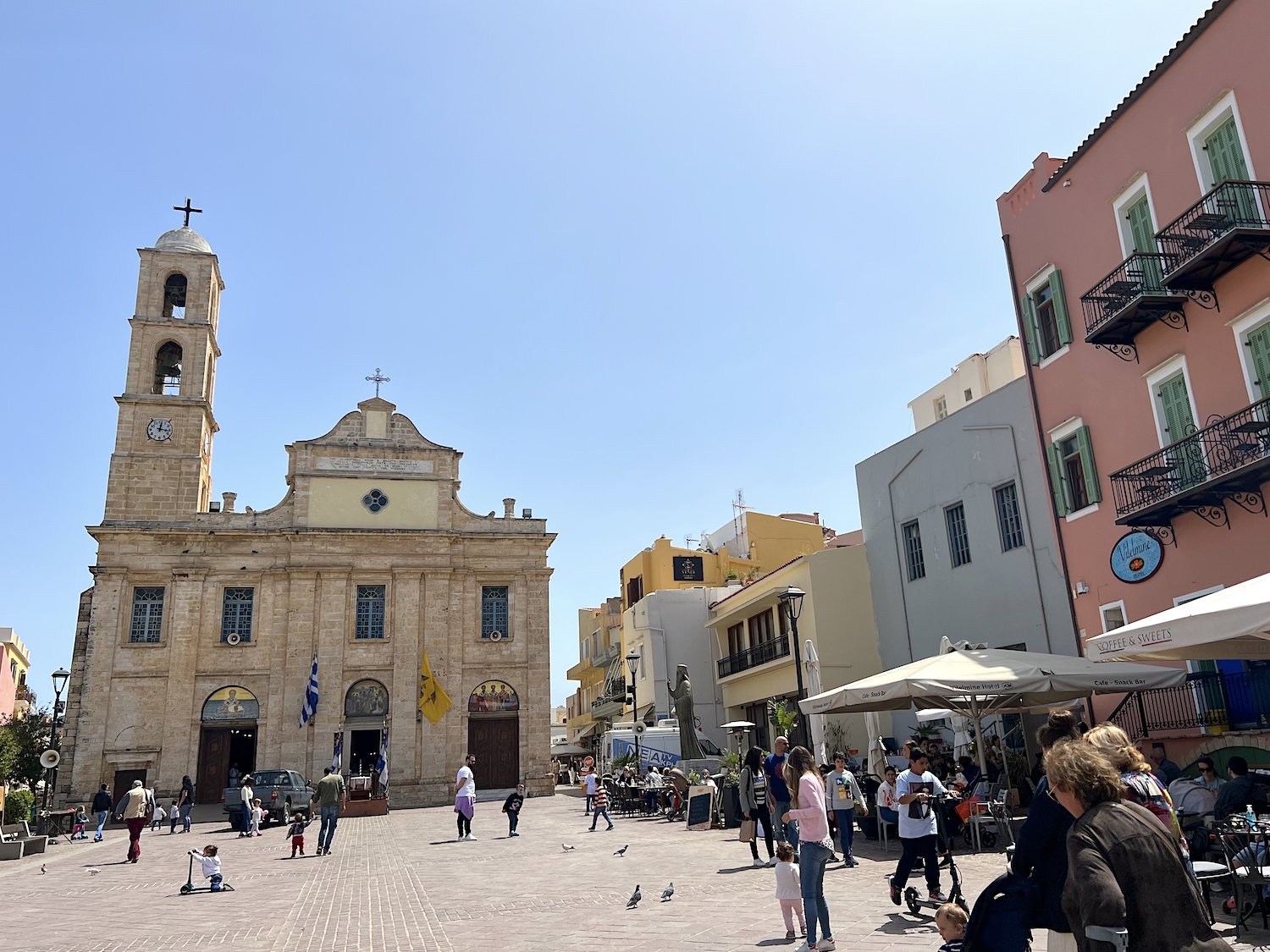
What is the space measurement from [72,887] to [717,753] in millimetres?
18536

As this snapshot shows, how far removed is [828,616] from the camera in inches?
1083

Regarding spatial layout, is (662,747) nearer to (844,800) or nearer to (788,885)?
(844,800)

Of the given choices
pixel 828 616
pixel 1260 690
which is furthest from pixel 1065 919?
pixel 828 616

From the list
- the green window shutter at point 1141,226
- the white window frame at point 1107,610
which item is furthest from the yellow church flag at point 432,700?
the green window shutter at point 1141,226

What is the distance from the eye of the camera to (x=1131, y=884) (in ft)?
10.8

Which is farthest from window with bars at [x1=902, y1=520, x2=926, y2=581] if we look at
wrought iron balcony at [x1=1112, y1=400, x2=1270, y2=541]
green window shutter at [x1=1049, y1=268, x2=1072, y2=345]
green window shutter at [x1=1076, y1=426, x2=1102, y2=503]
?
wrought iron balcony at [x1=1112, y1=400, x2=1270, y2=541]

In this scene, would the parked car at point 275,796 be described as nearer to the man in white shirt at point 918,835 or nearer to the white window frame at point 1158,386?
the man in white shirt at point 918,835

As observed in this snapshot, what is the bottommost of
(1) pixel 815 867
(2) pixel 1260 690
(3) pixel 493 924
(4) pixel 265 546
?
(3) pixel 493 924

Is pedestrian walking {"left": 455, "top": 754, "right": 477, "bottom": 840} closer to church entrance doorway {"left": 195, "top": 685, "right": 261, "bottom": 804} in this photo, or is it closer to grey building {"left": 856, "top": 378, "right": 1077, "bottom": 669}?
grey building {"left": 856, "top": 378, "right": 1077, "bottom": 669}

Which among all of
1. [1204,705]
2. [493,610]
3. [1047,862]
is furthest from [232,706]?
[1047,862]

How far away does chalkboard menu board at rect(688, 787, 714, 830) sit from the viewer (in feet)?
60.0

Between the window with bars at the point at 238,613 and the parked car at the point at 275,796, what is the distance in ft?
28.4

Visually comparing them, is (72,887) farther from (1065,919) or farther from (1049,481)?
(1049,481)

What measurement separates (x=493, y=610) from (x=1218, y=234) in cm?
2981
